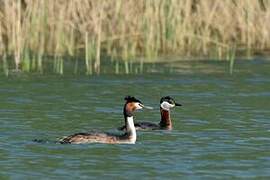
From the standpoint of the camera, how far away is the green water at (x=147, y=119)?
10.2 metres

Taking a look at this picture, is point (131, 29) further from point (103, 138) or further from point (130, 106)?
point (103, 138)

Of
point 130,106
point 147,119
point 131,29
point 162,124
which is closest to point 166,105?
point 147,119

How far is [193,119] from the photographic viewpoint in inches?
529

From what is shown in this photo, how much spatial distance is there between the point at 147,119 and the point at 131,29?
5.38 meters

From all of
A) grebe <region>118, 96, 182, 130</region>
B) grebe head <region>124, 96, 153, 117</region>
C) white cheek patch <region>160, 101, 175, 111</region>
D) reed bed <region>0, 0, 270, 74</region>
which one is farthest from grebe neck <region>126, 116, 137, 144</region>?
reed bed <region>0, 0, 270, 74</region>

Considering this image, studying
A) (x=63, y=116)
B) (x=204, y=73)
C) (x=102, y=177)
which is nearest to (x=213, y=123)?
(x=63, y=116)

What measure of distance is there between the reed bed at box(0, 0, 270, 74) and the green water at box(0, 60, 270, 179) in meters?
0.72

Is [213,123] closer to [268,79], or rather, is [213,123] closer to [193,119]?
[193,119]

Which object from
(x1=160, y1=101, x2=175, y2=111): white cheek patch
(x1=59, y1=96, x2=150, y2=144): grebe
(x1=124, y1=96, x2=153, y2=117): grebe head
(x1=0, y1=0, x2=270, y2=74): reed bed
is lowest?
(x1=59, y1=96, x2=150, y2=144): grebe

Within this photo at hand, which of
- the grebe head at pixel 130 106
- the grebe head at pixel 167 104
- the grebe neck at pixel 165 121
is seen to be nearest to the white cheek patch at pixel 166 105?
the grebe head at pixel 167 104

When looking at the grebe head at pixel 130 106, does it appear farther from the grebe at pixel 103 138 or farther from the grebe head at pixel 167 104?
the grebe head at pixel 167 104

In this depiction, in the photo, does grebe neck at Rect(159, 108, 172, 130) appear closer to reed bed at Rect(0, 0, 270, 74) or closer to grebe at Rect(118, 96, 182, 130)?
grebe at Rect(118, 96, 182, 130)

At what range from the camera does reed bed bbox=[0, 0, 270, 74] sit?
1823 centimetres

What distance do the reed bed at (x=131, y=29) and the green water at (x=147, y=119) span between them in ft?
2.36
